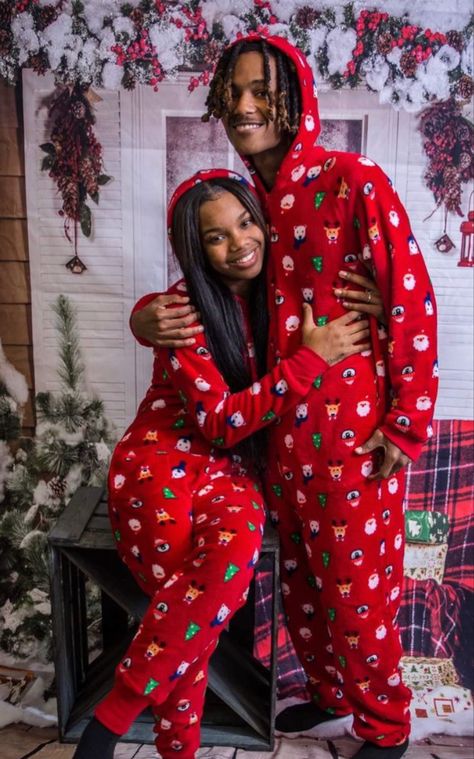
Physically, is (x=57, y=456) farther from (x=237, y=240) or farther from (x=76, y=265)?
(x=237, y=240)

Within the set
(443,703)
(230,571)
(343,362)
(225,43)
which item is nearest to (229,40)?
(225,43)

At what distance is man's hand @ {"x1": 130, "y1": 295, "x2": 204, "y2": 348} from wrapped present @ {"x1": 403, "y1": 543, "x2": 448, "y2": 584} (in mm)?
1041

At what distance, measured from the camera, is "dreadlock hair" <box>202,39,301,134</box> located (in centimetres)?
152

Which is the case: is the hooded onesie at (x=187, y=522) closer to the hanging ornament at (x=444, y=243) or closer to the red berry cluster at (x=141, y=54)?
the red berry cluster at (x=141, y=54)

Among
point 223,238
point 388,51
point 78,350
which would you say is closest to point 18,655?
point 78,350

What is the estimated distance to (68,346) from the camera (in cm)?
219

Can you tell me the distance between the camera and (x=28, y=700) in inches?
86.0

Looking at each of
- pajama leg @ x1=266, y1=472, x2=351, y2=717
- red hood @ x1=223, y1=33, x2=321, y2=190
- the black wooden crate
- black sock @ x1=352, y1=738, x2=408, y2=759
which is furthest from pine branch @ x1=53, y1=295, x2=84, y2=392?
black sock @ x1=352, y1=738, x2=408, y2=759

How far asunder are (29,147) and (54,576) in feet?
3.71

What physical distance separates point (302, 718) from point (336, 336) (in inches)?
42.2

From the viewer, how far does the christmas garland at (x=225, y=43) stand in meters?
1.97

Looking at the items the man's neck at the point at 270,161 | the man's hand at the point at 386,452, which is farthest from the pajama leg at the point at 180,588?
the man's neck at the point at 270,161

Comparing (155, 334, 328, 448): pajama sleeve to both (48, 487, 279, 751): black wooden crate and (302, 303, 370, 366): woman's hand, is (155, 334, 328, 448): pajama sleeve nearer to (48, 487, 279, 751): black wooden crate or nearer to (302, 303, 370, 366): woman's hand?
(302, 303, 370, 366): woman's hand

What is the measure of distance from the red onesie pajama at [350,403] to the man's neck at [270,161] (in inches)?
1.3
